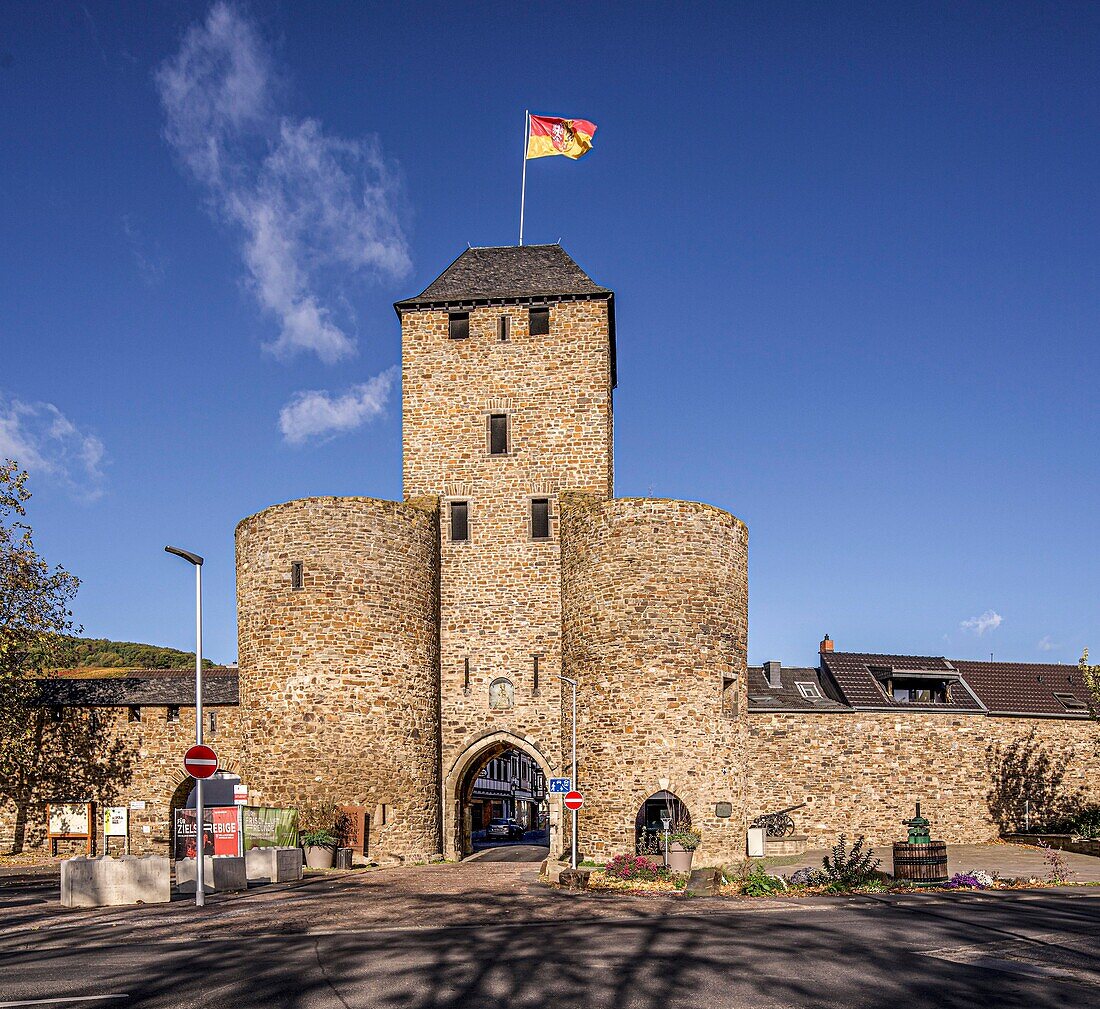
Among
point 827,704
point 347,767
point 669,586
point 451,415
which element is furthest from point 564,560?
point 827,704

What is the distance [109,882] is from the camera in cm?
2050

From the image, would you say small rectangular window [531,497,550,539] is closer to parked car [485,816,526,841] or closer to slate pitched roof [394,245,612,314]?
slate pitched roof [394,245,612,314]

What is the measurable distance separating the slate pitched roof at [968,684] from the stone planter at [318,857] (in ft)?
62.2

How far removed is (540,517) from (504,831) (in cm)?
2762

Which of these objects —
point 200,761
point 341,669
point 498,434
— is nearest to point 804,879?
point 200,761

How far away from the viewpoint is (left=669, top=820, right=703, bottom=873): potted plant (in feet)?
91.9

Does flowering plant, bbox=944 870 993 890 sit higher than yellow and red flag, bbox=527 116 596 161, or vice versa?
yellow and red flag, bbox=527 116 596 161

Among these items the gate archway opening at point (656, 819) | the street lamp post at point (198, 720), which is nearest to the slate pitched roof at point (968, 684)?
the gate archway opening at point (656, 819)

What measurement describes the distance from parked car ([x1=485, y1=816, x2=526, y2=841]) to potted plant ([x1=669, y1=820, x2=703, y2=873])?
26.4m

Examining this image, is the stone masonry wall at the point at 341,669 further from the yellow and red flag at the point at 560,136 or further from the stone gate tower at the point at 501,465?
the yellow and red flag at the point at 560,136

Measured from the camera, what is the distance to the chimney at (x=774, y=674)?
4122 cm

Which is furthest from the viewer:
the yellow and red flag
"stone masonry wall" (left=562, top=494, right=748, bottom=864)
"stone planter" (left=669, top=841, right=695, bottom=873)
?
the yellow and red flag

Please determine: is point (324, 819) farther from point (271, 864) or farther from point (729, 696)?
point (729, 696)

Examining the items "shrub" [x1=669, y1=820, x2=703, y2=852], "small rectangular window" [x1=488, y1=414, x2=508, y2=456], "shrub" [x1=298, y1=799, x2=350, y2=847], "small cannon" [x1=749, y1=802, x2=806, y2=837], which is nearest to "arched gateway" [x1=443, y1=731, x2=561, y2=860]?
"shrub" [x1=298, y1=799, x2=350, y2=847]
